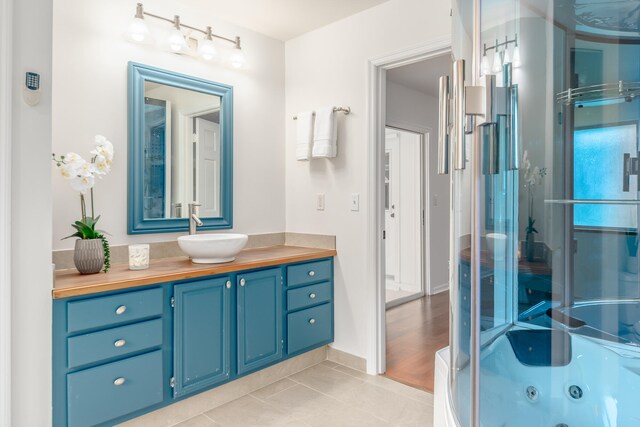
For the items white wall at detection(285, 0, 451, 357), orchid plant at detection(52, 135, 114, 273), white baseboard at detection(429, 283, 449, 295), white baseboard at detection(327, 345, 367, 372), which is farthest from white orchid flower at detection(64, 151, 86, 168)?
white baseboard at detection(429, 283, 449, 295)

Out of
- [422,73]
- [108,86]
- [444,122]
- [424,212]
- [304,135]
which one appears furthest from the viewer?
[424,212]

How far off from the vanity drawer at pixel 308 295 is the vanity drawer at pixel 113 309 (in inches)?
34.3

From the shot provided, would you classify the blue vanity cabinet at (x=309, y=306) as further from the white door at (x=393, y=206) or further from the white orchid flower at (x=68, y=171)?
the white door at (x=393, y=206)

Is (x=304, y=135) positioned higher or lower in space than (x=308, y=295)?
higher

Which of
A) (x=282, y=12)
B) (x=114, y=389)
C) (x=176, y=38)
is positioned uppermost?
(x=282, y=12)

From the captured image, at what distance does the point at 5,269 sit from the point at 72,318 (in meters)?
0.31

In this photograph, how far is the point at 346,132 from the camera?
281 centimetres

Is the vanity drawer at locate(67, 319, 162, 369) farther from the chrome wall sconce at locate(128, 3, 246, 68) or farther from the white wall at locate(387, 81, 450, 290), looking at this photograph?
the white wall at locate(387, 81, 450, 290)

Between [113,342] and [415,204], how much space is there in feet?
12.0

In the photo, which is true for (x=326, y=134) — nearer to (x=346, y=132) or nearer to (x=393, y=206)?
(x=346, y=132)

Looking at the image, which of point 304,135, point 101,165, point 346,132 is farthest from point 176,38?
point 346,132

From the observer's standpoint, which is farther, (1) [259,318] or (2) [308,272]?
(2) [308,272]

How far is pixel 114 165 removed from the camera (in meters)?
2.25

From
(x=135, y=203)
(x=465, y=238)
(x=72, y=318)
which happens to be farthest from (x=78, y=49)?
(x=465, y=238)
